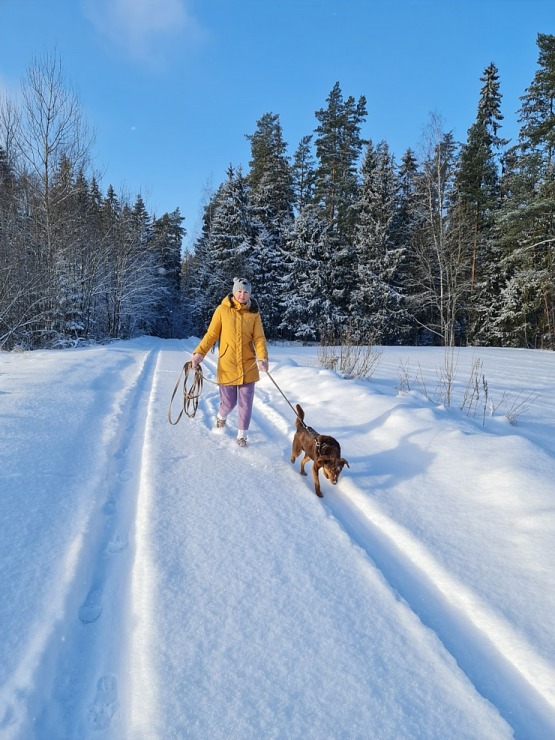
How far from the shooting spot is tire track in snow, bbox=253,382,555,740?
160 cm

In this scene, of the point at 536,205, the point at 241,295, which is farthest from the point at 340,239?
the point at 241,295

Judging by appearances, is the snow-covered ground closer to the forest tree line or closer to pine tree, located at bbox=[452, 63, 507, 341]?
the forest tree line

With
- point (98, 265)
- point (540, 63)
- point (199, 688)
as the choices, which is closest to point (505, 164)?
point (540, 63)

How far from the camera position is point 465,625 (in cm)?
200

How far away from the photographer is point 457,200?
25.5 metres

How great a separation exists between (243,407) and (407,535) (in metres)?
2.41

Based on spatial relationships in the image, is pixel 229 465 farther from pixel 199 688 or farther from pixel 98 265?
pixel 98 265

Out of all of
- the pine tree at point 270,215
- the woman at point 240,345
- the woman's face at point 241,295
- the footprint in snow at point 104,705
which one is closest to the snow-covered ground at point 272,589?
the footprint in snow at point 104,705

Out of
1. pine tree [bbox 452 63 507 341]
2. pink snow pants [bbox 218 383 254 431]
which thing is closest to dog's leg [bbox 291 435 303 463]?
pink snow pants [bbox 218 383 254 431]

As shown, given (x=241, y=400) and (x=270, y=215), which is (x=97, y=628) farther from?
(x=270, y=215)

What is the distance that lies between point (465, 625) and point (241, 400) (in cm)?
313

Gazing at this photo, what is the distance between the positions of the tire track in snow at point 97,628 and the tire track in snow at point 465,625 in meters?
1.56

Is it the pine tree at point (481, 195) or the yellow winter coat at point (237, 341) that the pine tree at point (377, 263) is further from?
the yellow winter coat at point (237, 341)

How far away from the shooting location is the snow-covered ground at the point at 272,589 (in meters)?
1.51
